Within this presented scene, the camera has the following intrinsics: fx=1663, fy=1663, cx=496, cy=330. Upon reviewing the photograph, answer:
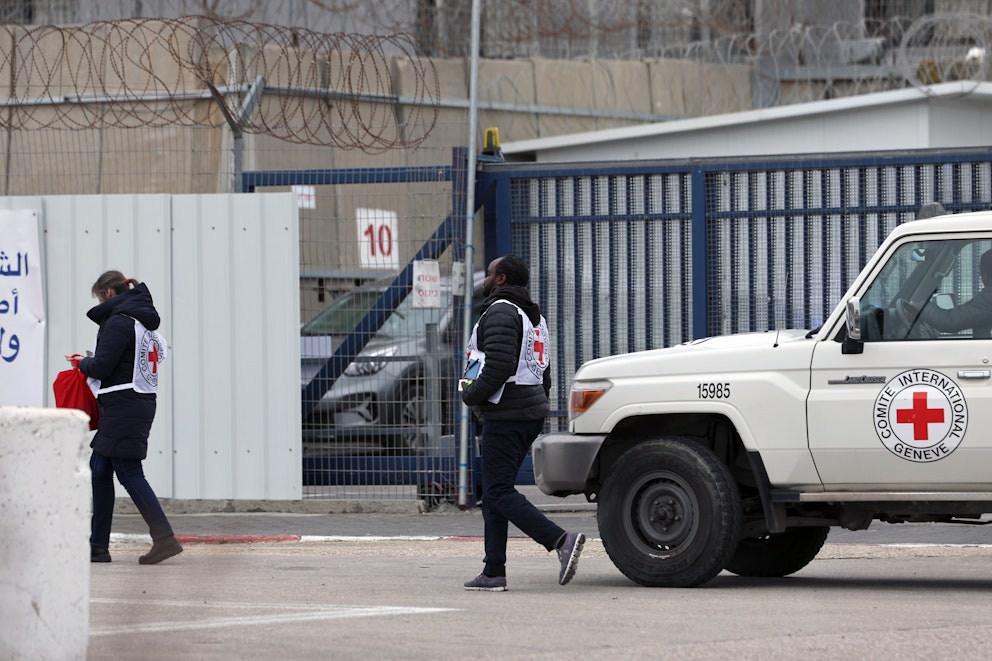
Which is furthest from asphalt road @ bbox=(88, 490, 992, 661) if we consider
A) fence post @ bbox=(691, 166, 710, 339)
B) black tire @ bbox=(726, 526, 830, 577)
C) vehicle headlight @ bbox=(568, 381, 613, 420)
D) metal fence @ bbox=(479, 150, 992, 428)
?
fence post @ bbox=(691, 166, 710, 339)

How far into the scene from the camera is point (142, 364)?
10508mm

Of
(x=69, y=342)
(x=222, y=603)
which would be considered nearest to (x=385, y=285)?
(x=69, y=342)

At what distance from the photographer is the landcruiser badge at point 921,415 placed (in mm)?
8320

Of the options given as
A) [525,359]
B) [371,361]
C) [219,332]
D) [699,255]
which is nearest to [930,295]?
[525,359]

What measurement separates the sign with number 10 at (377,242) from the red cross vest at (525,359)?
3.96 m

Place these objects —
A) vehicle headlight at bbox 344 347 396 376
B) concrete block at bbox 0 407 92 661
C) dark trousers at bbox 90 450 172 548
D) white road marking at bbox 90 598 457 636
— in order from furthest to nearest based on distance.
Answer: vehicle headlight at bbox 344 347 396 376 < dark trousers at bbox 90 450 172 548 < white road marking at bbox 90 598 457 636 < concrete block at bbox 0 407 92 661

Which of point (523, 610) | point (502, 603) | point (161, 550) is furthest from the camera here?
point (161, 550)

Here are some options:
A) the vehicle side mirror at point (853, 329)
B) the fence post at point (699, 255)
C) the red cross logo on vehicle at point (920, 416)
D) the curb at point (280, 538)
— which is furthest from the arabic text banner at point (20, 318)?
the red cross logo on vehicle at point (920, 416)

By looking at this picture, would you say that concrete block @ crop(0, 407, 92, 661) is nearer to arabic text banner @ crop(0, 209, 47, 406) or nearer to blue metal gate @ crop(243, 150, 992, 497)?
blue metal gate @ crop(243, 150, 992, 497)

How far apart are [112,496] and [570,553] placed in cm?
337

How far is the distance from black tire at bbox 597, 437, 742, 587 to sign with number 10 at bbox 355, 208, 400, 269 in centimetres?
429

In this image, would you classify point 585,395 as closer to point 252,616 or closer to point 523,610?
point 523,610

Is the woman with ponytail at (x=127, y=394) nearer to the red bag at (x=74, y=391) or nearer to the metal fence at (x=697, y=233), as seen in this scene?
the red bag at (x=74, y=391)

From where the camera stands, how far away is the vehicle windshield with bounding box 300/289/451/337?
12867 millimetres
